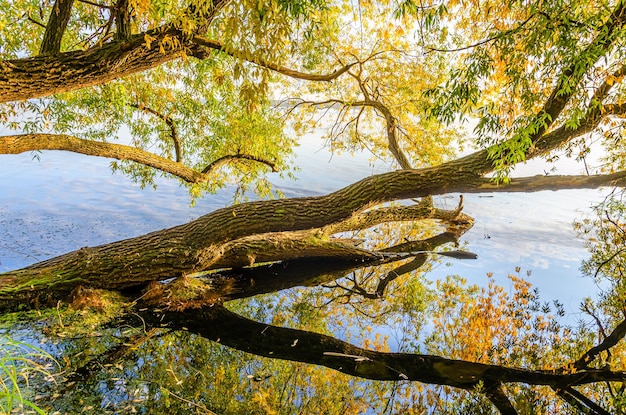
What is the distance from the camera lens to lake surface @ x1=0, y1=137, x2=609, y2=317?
6.72m

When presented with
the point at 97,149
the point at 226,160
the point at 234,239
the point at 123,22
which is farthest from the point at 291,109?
the point at 123,22

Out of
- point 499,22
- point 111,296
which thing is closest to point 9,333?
point 111,296

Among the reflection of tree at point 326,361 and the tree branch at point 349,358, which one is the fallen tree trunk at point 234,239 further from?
the tree branch at point 349,358

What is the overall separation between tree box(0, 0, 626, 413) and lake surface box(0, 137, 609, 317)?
1.56m

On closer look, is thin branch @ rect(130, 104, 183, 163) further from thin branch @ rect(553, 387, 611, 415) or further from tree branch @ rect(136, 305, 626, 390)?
thin branch @ rect(553, 387, 611, 415)

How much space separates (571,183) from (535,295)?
6.08 ft

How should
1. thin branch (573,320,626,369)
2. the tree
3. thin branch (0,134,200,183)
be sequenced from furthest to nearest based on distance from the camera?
thin branch (0,134,200,183)
thin branch (573,320,626,369)
the tree

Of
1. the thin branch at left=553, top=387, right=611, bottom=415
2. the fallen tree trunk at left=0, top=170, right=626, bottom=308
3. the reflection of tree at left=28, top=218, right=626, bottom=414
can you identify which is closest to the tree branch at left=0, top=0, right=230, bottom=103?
the fallen tree trunk at left=0, top=170, right=626, bottom=308

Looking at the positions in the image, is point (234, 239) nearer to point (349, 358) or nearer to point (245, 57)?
point (349, 358)

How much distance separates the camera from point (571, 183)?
568cm

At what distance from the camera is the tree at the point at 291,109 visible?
3027 millimetres

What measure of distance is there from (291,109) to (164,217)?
4.38 metres

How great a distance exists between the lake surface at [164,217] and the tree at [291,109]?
1558mm

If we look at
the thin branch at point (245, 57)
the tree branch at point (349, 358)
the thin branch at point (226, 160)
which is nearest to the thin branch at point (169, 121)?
the thin branch at point (226, 160)
